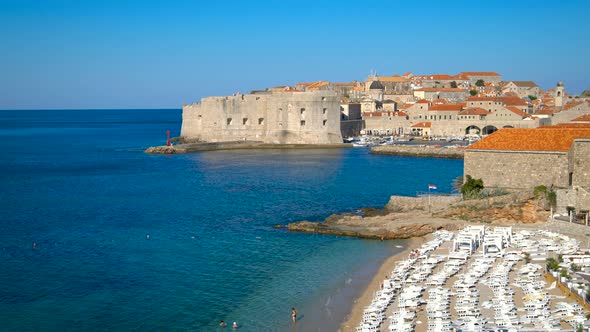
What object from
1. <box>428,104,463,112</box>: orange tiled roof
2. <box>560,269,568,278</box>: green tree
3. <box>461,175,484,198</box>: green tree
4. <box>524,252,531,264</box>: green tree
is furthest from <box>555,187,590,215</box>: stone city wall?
<box>428,104,463,112</box>: orange tiled roof

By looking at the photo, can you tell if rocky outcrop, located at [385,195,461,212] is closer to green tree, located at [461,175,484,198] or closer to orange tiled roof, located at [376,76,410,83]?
green tree, located at [461,175,484,198]

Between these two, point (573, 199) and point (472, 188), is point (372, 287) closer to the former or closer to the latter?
point (573, 199)

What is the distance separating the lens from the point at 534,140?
17.9m

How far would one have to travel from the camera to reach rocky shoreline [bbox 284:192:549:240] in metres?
16.0

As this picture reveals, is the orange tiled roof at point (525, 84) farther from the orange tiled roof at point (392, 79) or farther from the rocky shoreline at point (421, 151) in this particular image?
the rocky shoreline at point (421, 151)

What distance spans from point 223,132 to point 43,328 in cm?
3516

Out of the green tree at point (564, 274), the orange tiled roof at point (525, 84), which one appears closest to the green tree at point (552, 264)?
the green tree at point (564, 274)

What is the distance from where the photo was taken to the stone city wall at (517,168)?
17125 millimetres

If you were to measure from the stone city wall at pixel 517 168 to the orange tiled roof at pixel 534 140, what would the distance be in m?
0.17

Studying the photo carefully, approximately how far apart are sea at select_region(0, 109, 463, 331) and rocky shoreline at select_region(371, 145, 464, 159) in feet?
17.7

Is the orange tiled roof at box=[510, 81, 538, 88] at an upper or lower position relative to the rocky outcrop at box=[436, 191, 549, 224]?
upper

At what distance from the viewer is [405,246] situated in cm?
1508

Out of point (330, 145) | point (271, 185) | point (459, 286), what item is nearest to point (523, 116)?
point (330, 145)

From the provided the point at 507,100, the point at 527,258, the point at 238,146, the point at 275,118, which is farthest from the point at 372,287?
the point at 507,100
